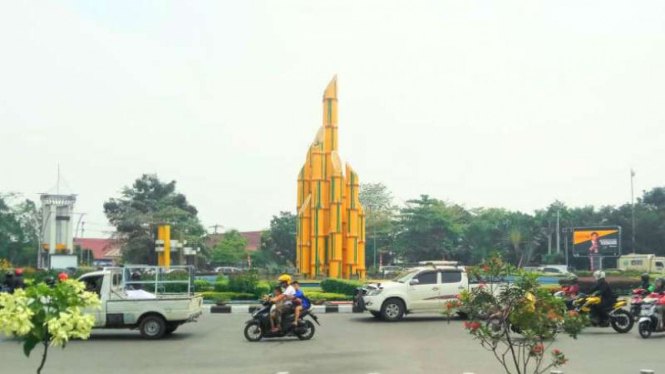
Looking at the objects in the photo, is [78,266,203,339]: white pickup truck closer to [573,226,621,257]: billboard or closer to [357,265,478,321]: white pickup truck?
[357,265,478,321]: white pickup truck

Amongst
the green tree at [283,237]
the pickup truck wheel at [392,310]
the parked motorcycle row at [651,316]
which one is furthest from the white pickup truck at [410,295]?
the green tree at [283,237]

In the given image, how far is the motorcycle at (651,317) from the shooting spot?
48.3 ft

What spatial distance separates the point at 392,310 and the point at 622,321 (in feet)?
18.5

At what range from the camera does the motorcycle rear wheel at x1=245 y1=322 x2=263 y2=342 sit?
14336 mm

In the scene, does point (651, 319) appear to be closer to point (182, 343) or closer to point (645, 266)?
point (182, 343)

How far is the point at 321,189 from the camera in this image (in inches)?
1633

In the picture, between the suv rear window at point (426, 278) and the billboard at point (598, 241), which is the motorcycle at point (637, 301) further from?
the billboard at point (598, 241)

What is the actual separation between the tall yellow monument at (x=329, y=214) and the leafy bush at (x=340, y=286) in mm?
12221

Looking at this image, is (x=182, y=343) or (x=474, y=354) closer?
(x=474, y=354)

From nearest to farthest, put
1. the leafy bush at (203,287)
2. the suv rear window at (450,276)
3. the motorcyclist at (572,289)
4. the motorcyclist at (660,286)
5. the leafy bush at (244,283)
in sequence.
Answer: the motorcyclist at (660,286) → the motorcyclist at (572,289) → the suv rear window at (450,276) → the leafy bush at (244,283) → the leafy bush at (203,287)

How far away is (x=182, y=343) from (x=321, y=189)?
27.7 m

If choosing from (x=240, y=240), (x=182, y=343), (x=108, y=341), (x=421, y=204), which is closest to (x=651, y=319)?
(x=182, y=343)

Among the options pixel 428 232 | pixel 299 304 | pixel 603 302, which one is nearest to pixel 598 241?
pixel 428 232

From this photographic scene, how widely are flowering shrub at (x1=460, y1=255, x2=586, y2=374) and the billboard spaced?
46392 millimetres
